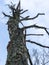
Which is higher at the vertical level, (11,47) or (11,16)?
(11,16)

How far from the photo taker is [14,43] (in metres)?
9.62

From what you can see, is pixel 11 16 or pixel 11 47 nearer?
pixel 11 47

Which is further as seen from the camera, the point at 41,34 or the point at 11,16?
the point at 11,16

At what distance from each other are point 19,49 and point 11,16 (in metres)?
2.08

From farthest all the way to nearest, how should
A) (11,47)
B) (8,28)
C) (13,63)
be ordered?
(8,28)
(11,47)
(13,63)

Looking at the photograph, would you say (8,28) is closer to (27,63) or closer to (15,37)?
(15,37)

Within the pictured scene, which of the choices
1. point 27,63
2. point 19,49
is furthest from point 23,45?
point 27,63

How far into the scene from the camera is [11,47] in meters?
9.54

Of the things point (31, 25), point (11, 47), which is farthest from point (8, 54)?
point (31, 25)

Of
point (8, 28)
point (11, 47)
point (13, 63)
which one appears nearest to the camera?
point (13, 63)

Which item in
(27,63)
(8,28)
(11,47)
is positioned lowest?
(27,63)

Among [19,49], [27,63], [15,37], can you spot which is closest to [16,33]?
[15,37]

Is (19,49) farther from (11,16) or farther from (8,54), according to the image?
(11,16)

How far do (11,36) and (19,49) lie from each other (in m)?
0.87
